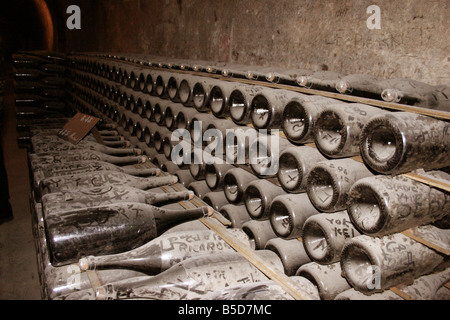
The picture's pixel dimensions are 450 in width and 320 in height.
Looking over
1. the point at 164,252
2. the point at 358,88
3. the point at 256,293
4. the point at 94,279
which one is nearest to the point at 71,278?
the point at 94,279

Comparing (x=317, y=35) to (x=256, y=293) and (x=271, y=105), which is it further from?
(x=256, y=293)

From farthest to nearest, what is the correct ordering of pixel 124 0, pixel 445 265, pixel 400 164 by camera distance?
pixel 124 0 → pixel 445 265 → pixel 400 164

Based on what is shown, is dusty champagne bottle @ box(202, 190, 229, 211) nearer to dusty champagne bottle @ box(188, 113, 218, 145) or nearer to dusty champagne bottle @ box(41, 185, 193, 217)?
dusty champagne bottle @ box(188, 113, 218, 145)

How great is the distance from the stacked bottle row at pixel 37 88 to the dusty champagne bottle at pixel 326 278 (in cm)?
735

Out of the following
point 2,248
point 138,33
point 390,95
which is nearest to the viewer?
point 390,95

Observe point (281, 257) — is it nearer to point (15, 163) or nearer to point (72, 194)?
point (72, 194)

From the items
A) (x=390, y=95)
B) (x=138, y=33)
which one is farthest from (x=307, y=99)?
(x=138, y=33)

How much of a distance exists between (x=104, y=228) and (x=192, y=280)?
50 centimetres

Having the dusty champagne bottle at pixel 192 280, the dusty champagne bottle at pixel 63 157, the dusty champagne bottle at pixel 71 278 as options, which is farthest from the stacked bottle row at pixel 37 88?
the dusty champagne bottle at pixel 192 280

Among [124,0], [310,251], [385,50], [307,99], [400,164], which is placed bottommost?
[310,251]

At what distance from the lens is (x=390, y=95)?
126 centimetres

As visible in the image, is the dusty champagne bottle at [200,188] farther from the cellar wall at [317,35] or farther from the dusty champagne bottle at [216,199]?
the cellar wall at [317,35]

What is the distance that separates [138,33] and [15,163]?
377 cm

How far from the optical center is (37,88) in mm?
7777
